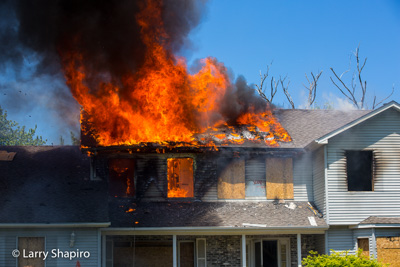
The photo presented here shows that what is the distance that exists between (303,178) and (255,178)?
1.92m

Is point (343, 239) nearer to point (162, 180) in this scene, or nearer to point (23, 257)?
point (162, 180)

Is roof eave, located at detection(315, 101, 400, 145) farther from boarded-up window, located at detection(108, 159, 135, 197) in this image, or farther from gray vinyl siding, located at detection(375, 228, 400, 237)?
boarded-up window, located at detection(108, 159, 135, 197)

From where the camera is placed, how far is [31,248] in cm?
2075

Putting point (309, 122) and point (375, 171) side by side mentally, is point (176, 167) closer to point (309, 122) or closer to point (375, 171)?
point (309, 122)

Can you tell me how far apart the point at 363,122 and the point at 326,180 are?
2.69m

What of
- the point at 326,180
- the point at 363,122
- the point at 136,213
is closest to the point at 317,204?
the point at 326,180

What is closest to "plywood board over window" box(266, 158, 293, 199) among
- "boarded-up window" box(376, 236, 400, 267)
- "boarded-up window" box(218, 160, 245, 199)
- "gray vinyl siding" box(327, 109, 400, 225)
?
"boarded-up window" box(218, 160, 245, 199)

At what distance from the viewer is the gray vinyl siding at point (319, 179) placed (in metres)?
22.7

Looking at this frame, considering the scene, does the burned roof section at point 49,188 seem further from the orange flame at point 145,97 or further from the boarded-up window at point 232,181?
the boarded-up window at point 232,181

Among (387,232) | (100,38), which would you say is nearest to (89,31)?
(100,38)

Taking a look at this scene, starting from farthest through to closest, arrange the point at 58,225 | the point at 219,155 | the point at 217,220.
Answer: the point at 219,155 → the point at 217,220 → the point at 58,225

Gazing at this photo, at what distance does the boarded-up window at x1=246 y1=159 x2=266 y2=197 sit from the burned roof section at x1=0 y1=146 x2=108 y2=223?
559 cm

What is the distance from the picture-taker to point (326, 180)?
22391 millimetres

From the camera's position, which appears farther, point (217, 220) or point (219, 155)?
point (219, 155)
